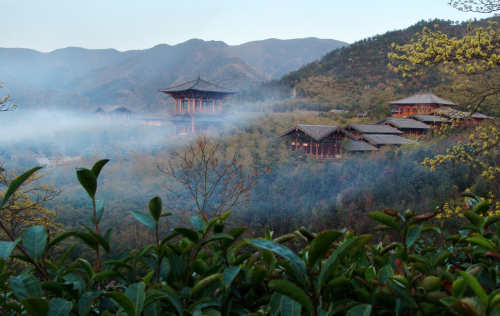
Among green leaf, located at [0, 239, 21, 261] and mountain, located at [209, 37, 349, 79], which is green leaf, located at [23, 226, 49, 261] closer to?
green leaf, located at [0, 239, 21, 261]

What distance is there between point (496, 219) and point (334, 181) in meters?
6.17

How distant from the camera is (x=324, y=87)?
12062 millimetres

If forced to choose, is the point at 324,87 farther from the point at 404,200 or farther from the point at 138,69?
the point at 138,69

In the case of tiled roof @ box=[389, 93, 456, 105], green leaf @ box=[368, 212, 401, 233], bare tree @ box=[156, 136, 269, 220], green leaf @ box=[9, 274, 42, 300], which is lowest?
bare tree @ box=[156, 136, 269, 220]

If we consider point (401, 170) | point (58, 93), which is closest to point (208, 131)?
point (401, 170)

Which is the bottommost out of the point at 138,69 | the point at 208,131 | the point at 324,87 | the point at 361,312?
the point at 208,131

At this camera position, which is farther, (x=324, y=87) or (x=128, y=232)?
(x=324, y=87)

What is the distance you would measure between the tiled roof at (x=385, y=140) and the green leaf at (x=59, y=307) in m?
7.74

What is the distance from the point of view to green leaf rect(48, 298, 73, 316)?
0.30 m

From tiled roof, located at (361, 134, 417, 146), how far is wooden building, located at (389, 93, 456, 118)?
1816 millimetres

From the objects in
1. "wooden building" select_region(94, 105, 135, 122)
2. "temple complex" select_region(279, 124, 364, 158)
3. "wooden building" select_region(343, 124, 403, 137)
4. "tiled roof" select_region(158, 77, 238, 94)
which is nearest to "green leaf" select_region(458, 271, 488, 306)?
"temple complex" select_region(279, 124, 364, 158)

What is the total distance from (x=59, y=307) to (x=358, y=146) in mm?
7586

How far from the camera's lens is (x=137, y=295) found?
31cm

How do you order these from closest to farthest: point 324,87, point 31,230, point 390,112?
point 31,230 < point 390,112 < point 324,87
